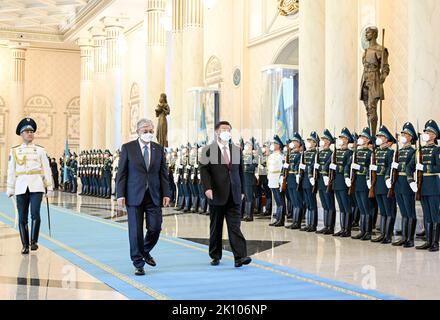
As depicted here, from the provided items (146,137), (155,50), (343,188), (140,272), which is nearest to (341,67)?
(343,188)

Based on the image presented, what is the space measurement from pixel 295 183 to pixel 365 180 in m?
1.86

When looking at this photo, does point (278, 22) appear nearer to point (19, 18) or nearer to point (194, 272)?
point (194, 272)

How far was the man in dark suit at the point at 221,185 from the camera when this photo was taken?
7.35 metres

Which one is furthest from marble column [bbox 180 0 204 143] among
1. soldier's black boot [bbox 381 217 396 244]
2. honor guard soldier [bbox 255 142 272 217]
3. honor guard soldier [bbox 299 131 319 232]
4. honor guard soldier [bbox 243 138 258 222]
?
soldier's black boot [bbox 381 217 396 244]

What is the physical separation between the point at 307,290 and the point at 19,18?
3125 cm

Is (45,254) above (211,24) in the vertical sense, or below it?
below

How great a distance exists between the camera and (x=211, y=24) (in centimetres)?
2273

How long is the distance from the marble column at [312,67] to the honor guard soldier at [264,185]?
986mm

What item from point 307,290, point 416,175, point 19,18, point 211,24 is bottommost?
point 307,290

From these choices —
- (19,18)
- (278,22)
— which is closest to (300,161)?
(278,22)

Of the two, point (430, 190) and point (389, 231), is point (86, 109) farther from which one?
point (430, 190)

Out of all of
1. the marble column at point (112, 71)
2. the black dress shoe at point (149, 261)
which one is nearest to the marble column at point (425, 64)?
the black dress shoe at point (149, 261)

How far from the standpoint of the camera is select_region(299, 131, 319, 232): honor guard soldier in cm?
1095

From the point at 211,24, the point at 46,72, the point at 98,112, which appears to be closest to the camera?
the point at 211,24
